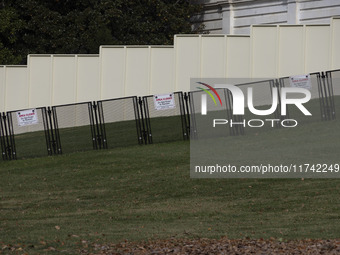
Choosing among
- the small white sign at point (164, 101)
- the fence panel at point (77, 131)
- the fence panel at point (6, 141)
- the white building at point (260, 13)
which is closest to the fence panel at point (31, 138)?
the fence panel at point (6, 141)

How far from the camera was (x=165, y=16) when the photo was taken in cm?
4841

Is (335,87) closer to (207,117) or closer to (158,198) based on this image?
(207,117)

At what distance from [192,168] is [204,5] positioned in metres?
27.3

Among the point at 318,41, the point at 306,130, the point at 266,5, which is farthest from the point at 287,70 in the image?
the point at 266,5

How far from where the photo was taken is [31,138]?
31.5 meters

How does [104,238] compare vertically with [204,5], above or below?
below

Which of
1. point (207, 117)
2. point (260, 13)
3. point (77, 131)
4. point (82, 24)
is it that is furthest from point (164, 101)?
point (260, 13)

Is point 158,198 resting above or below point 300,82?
below

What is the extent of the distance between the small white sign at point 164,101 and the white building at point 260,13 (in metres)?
15.9

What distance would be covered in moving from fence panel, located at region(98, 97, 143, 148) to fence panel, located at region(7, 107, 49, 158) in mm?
2156

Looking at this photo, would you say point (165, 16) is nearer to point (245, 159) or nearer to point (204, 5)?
point (204, 5)

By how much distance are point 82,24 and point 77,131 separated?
686 inches

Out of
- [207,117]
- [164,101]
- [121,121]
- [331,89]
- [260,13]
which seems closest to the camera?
[331,89]

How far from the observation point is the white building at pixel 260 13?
44062 mm
